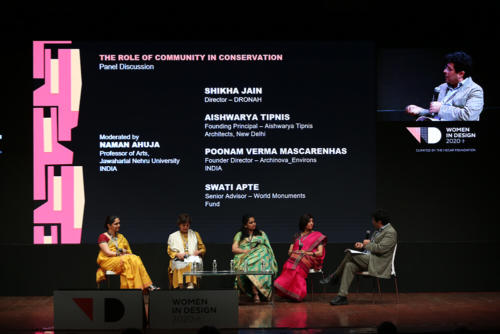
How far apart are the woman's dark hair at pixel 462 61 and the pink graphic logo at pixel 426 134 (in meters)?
0.79

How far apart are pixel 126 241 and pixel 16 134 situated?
1.93 meters

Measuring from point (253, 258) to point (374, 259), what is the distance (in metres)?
1.35

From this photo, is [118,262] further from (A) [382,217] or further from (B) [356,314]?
(A) [382,217]

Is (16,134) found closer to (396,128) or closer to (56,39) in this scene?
(56,39)

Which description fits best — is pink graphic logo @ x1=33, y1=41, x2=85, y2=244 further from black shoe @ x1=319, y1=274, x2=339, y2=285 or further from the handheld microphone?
the handheld microphone

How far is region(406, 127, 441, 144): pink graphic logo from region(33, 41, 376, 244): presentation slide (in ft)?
1.68

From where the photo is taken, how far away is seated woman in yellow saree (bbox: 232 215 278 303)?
7188 millimetres

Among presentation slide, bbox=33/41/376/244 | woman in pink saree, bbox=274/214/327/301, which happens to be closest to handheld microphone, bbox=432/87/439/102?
presentation slide, bbox=33/41/376/244

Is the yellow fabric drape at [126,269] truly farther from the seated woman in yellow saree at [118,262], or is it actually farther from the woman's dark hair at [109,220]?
the woman's dark hair at [109,220]

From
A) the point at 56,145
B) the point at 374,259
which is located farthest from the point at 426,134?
the point at 56,145

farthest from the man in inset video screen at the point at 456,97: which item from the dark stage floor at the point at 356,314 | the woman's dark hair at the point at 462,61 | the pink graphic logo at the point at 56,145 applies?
the pink graphic logo at the point at 56,145

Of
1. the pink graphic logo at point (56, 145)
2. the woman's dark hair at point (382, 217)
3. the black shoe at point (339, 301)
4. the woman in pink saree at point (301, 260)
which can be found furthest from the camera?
the pink graphic logo at point (56, 145)

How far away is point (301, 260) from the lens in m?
7.31

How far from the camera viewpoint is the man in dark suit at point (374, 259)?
7.02 m
